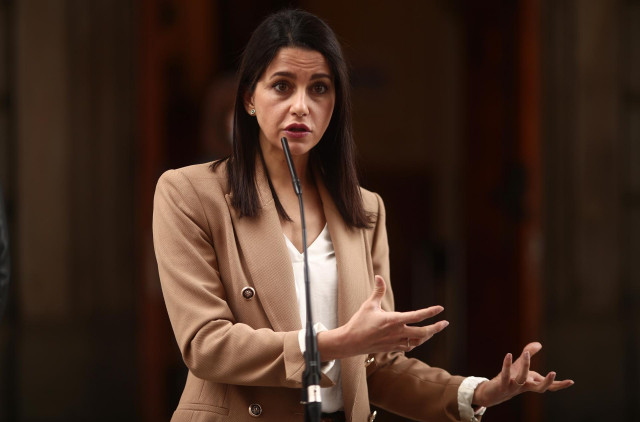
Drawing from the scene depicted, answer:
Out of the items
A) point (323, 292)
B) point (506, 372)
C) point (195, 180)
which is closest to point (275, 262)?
point (323, 292)

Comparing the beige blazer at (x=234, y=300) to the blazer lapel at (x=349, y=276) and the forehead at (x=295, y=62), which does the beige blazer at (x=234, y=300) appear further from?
the forehead at (x=295, y=62)

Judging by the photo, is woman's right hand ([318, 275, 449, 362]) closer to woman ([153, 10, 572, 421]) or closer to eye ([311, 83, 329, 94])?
woman ([153, 10, 572, 421])

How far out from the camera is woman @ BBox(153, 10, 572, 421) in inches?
69.0

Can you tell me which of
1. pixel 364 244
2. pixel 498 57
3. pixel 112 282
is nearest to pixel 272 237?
pixel 364 244

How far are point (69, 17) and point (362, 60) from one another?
305 cm

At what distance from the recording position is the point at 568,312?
202 inches

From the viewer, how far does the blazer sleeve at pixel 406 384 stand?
1988 millimetres

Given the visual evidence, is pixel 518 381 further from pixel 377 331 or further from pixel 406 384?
pixel 377 331

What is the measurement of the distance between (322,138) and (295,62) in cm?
25

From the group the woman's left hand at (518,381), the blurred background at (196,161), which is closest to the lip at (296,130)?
the woman's left hand at (518,381)

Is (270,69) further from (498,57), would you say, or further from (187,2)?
(498,57)

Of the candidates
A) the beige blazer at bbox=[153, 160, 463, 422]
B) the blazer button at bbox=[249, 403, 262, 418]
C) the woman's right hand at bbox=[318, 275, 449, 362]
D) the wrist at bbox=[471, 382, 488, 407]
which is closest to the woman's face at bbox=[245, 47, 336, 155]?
the beige blazer at bbox=[153, 160, 463, 422]

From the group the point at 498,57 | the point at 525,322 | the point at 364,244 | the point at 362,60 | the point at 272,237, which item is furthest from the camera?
the point at 362,60

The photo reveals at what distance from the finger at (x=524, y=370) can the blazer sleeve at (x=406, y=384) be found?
0.15 meters
